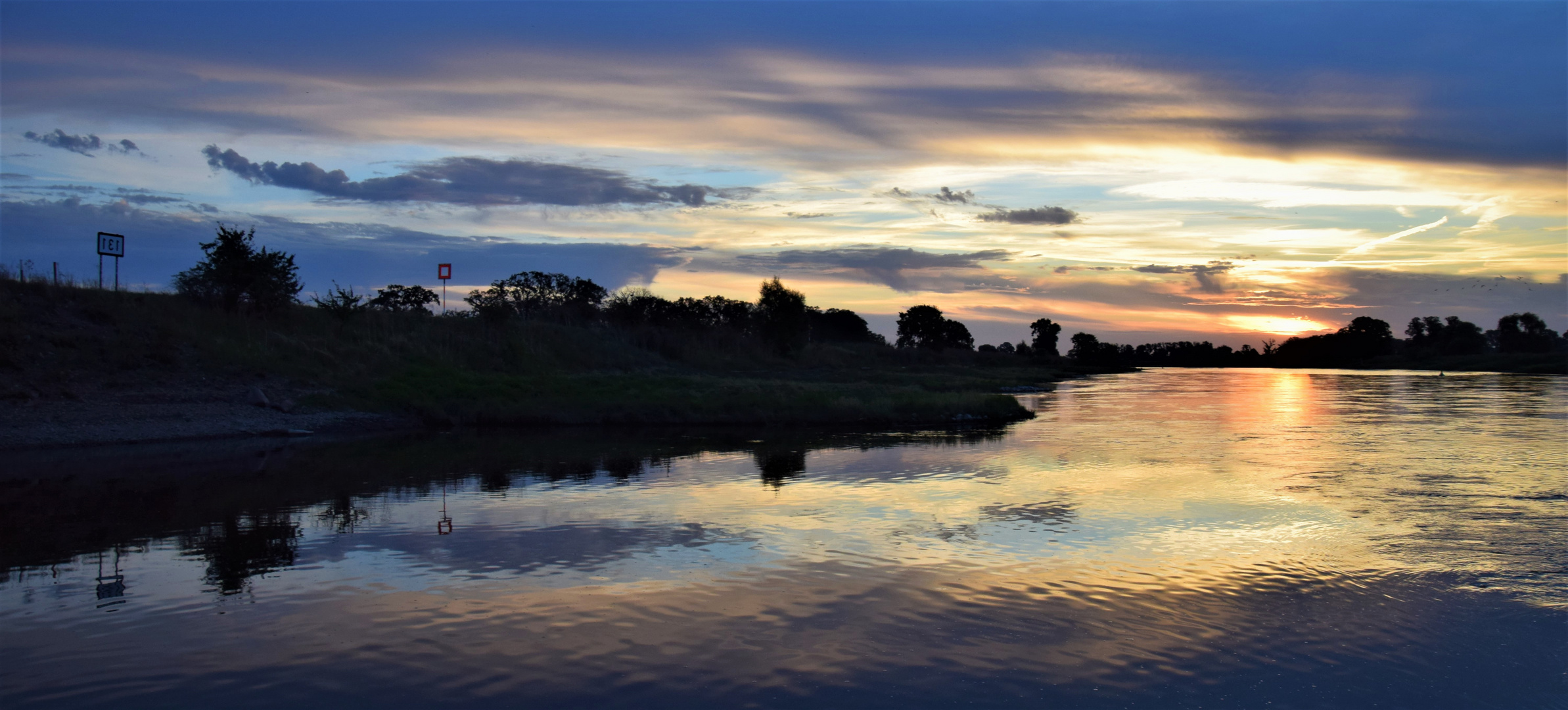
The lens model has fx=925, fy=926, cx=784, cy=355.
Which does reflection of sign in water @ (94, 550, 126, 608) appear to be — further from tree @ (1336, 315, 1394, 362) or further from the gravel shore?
tree @ (1336, 315, 1394, 362)

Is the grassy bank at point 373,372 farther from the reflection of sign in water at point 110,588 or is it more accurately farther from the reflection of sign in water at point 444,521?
the reflection of sign in water at point 110,588

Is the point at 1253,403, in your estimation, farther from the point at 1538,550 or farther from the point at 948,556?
the point at 948,556

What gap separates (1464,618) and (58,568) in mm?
17952

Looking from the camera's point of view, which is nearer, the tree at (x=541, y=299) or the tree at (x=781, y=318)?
the tree at (x=541, y=299)

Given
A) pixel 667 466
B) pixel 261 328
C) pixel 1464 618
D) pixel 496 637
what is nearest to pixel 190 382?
pixel 261 328

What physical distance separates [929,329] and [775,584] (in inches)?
6312

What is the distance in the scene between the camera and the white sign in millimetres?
38125

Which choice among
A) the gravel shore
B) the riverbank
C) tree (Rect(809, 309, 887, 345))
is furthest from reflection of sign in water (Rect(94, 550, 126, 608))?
tree (Rect(809, 309, 887, 345))

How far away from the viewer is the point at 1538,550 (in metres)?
14.5

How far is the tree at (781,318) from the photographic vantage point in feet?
308

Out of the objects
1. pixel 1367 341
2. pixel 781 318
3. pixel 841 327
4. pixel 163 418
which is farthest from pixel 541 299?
pixel 1367 341

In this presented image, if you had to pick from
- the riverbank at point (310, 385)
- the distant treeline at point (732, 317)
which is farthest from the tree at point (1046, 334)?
the riverbank at point (310, 385)

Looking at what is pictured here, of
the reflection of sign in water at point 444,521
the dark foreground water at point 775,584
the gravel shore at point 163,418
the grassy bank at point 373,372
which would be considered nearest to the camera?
the dark foreground water at point 775,584

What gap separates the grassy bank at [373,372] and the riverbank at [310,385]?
81 millimetres
